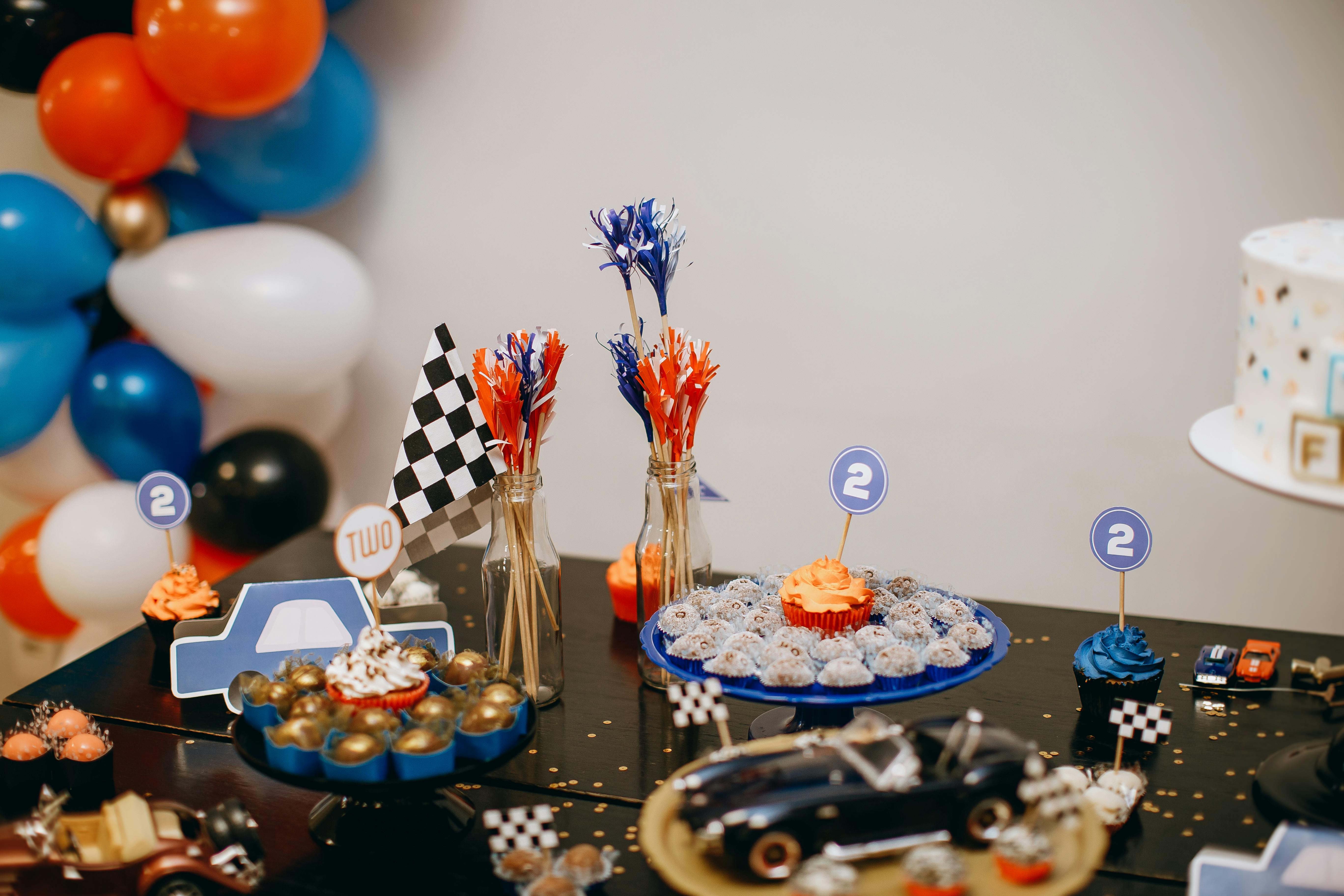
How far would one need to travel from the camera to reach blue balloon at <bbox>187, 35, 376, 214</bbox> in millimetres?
2596

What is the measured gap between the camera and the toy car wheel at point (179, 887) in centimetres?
108

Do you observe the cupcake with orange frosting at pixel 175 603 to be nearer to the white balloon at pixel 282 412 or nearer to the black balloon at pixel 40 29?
the black balloon at pixel 40 29

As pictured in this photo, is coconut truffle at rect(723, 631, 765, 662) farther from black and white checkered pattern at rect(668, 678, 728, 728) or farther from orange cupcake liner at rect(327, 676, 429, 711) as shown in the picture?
orange cupcake liner at rect(327, 676, 429, 711)

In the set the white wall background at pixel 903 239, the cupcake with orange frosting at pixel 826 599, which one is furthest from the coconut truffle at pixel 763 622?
the white wall background at pixel 903 239

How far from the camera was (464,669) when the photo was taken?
133cm

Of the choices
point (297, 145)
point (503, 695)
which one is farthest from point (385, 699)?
point (297, 145)

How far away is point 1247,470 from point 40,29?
2595mm

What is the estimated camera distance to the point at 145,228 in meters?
2.59

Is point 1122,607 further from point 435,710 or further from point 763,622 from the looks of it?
point 435,710

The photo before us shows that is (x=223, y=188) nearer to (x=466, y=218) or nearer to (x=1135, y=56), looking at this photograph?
(x=466, y=218)

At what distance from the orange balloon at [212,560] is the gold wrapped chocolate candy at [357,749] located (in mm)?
1940

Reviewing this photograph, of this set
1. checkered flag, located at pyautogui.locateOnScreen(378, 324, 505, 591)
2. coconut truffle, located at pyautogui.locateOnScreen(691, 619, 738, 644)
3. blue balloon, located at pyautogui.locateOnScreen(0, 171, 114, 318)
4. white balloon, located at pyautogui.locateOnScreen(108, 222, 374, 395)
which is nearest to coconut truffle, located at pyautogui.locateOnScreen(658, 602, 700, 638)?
coconut truffle, located at pyautogui.locateOnScreen(691, 619, 738, 644)

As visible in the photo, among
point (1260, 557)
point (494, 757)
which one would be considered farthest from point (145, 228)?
point (1260, 557)

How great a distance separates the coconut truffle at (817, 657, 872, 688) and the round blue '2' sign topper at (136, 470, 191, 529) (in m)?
1.07
